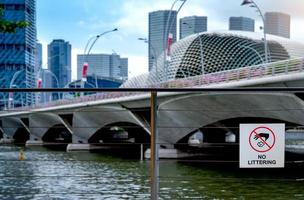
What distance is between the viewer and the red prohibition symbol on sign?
4.48 metres

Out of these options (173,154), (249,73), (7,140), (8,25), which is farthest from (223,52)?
(8,25)

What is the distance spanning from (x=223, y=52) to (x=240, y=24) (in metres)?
17.2

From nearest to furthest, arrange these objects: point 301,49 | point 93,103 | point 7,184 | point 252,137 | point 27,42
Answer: point 252,137 → point 7,184 → point 93,103 → point 301,49 → point 27,42

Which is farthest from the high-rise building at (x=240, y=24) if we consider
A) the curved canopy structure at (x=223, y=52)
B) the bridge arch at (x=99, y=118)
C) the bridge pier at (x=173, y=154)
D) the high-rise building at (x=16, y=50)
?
the bridge pier at (x=173, y=154)

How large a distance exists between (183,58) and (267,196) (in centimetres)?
8796

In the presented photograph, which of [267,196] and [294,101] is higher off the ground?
[294,101]

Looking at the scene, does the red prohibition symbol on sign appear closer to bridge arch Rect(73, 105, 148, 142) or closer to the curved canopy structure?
bridge arch Rect(73, 105, 148, 142)

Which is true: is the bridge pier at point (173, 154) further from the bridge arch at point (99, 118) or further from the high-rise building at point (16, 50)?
the high-rise building at point (16, 50)

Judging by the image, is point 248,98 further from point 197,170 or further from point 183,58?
point 183,58

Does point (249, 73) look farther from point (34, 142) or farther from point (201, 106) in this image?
point (34, 142)

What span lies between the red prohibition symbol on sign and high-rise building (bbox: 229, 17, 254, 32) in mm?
109017

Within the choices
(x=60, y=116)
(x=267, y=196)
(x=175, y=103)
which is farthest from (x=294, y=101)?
(x=60, y=116)

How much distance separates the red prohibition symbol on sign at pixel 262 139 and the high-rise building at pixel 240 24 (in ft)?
358

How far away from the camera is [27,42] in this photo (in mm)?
126875
